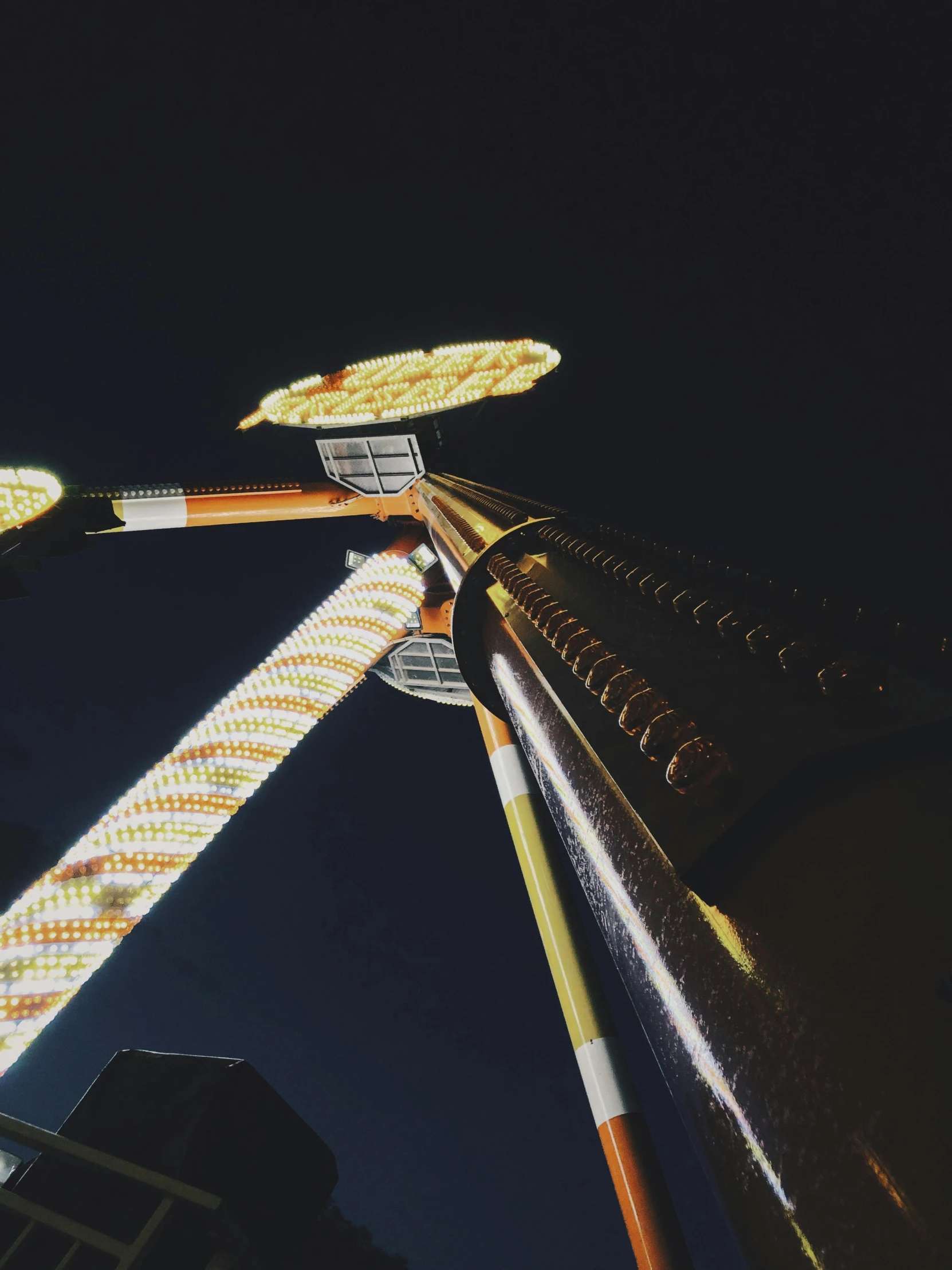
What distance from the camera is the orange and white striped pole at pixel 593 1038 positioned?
186 inches

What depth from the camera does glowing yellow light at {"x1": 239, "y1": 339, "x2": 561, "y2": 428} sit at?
11133 millimetres

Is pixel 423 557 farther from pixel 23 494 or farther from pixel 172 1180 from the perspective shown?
pixel 172 1180

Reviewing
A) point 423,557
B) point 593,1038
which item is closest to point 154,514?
point 423,557

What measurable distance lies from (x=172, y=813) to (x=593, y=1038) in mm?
4189

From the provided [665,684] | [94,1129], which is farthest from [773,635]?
[94,1129]

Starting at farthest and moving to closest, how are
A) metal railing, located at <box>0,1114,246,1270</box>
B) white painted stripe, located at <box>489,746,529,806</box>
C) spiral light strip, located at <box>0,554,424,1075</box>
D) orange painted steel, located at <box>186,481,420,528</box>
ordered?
orange painted steel, located at <box>186,481,420,528</box>, white painted stripe, located at <box>489,746,529,806</box>, spiral light strip, located at <box>0,554,424,1075</box>, metal railing, located at <box>0,1114,246,1270</box>

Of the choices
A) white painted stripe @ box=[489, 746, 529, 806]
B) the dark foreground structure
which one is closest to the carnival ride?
the dark foreground structure

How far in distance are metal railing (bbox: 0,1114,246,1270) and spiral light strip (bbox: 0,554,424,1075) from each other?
124 inches

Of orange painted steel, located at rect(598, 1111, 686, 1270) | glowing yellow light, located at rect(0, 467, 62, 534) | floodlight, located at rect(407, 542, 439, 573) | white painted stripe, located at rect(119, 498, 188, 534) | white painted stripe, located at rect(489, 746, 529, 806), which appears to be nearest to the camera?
orange painted steel, located at rect(598, 1111, 686, 1270)

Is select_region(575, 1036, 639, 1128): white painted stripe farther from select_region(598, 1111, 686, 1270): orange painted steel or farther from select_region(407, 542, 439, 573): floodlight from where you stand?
select_region(407, 542, 439, 573): floodlight

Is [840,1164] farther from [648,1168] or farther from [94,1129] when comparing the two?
[648,1168]

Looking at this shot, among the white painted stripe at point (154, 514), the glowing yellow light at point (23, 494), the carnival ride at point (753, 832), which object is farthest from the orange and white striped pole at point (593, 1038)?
the white painted stripe at point (154, 514)

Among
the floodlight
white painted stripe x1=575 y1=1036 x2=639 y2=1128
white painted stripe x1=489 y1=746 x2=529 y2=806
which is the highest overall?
the floodlight

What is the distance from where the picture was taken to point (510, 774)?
815 centimetres
